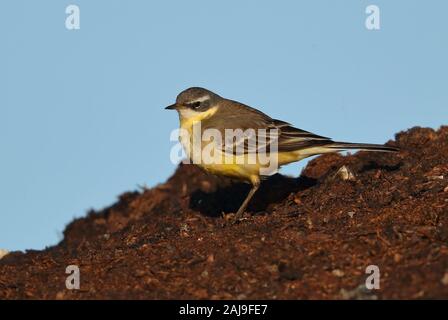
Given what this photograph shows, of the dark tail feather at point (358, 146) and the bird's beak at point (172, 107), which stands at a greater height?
the bird's beak at point (172, 107)

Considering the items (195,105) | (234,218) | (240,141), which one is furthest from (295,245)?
(195,105)

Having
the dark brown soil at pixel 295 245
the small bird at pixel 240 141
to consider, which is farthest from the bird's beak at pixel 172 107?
the dark brown soil at pixel 295 245

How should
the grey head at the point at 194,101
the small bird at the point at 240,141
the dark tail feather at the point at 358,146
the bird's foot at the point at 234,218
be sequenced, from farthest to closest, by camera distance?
the grey head at the point at 194,101 < the dark tail feather at the point at 358,146 < the small bird at the point at 240,141 < the bird's foot at the point at 234,218

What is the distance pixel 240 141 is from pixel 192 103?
48.0 inches

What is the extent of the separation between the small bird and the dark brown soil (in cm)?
66

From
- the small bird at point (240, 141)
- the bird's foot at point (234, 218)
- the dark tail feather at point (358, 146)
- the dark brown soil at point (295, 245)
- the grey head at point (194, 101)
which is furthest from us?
the grey head at point (194, 101)

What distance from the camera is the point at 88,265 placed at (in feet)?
32.3

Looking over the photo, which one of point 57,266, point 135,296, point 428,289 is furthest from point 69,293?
point 428,289

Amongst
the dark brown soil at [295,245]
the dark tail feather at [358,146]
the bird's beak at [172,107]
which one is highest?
the bird's beak at [172,107]

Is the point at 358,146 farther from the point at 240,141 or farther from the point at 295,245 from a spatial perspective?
the point at 295,245

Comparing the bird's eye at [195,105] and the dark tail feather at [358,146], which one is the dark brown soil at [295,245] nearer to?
the dark tail feather at [358,146]

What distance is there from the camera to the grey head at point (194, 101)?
1349cm

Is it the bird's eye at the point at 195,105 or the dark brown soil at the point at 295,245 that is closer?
the dark brown soil at the point at 295,245

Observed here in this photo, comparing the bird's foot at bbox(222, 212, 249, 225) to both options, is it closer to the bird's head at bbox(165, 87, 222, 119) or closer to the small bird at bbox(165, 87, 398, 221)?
the small bird at bbox(165, 87, 398, 221)
